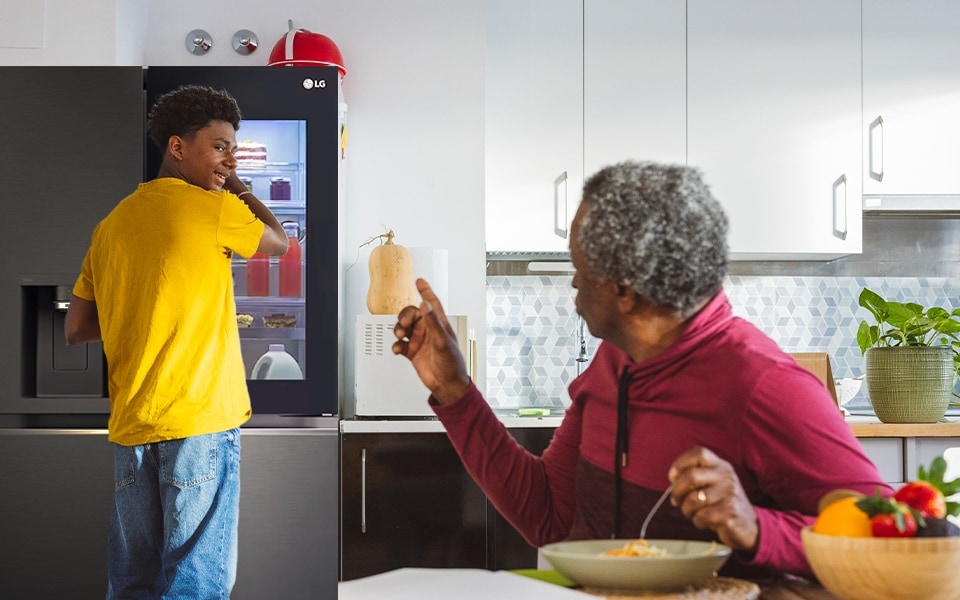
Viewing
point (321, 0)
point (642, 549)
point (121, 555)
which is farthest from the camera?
point (321, 0)

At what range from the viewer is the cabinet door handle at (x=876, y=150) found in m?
3.36

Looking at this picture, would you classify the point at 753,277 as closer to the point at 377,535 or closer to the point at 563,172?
the point at 563,172

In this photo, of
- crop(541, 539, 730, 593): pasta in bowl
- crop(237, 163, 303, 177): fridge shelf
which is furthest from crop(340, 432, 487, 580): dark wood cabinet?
crop(541, 539, 730, 593): pasta in bowl

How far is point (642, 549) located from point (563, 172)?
2449mm

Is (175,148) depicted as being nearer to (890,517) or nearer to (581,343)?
(581,343)

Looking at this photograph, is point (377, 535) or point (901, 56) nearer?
point (377, 535)

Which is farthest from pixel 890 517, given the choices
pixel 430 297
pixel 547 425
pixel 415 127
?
pixel 415 127

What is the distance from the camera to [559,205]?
3.28 m

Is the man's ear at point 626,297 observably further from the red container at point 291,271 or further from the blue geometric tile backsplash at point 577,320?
the blue geometric tile backsplash at point 577,320

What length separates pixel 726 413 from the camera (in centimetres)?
112

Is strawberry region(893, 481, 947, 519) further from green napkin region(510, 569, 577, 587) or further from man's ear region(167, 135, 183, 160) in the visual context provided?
man's ear region(167, 135, 183, 160)

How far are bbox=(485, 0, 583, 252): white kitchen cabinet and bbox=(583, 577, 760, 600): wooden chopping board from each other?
2.40 meters

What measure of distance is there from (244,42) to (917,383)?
89.6 inches

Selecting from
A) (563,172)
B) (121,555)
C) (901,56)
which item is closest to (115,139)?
(121,555)
